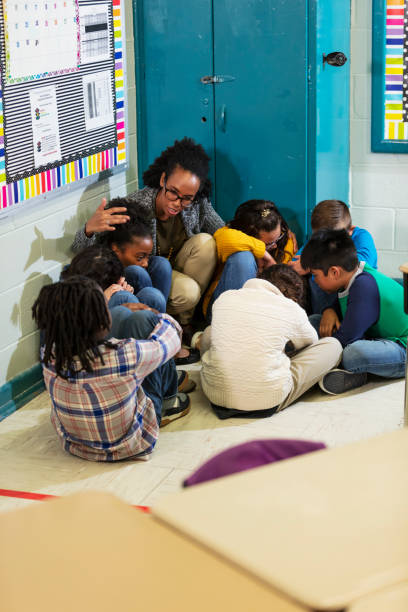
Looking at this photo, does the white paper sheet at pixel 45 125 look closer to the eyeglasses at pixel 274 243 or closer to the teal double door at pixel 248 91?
the teal double door at pixel 248 91

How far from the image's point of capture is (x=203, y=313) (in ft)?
13.4

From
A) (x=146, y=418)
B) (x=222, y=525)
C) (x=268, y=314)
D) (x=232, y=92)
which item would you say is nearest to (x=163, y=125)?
(x=232, y=92)

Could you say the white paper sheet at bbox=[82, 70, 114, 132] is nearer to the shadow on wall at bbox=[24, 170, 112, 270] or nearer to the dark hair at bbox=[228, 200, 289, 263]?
the shadow on wall at bbox=[24, 170, 112, 270]

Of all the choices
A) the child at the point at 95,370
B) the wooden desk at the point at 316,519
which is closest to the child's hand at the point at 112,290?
the child at the point at 95,370

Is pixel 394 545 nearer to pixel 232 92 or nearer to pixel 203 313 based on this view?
pixel 203 313

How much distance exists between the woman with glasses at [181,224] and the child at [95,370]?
2.76 feet

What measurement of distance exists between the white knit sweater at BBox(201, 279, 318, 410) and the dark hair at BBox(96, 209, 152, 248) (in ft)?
2.04

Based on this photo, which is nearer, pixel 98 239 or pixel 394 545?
pixel 394 545

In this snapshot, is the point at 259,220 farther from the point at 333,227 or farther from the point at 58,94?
the point at 58,94

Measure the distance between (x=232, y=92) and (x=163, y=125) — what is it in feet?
1.30

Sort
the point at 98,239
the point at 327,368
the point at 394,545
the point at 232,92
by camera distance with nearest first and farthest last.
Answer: the point at 394,545 → the point at 327,368 → the point at 98,239 → the point at 232,92

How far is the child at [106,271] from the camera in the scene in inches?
129

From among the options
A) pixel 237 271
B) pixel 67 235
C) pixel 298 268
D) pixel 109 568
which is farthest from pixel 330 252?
pixel 109 568

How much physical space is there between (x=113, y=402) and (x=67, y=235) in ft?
4.03
